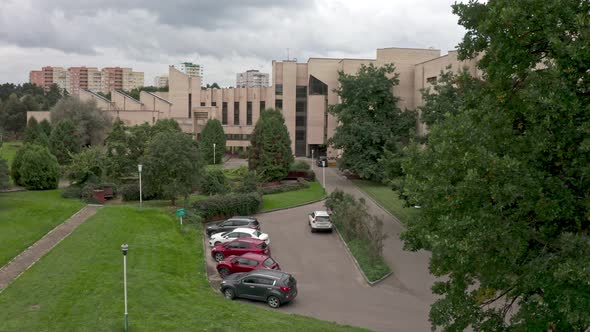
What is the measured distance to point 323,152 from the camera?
77250 millimetres

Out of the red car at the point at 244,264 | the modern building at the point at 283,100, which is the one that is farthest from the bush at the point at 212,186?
the modern building at the point at 283,100

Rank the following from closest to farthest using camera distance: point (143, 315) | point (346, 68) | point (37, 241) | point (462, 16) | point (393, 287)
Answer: point (462, 16), point (143, 315), point (393, 287), point (37, 241), point (346, 68)

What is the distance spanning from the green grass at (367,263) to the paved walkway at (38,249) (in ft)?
45.7

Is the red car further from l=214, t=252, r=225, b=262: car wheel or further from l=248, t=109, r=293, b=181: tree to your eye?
l=248, t=109, r=293, b=181: tree

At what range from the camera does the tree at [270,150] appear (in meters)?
47.6

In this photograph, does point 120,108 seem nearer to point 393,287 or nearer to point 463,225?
point 393,287

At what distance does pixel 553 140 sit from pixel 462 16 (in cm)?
395

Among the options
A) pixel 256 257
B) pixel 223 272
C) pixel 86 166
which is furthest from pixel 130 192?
pixel 256 257

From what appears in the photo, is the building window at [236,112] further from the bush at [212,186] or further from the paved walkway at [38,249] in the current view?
the paved walkway at [38,249]

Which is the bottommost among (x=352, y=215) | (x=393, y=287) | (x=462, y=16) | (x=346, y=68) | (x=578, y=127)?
(x=393, y=287)

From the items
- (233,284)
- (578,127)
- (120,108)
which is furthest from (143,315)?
(120,108)

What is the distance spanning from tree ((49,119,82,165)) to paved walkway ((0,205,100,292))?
71.8ft

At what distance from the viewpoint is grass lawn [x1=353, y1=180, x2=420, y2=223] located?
114 ft

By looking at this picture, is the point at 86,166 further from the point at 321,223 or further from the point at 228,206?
the point at 321,223
